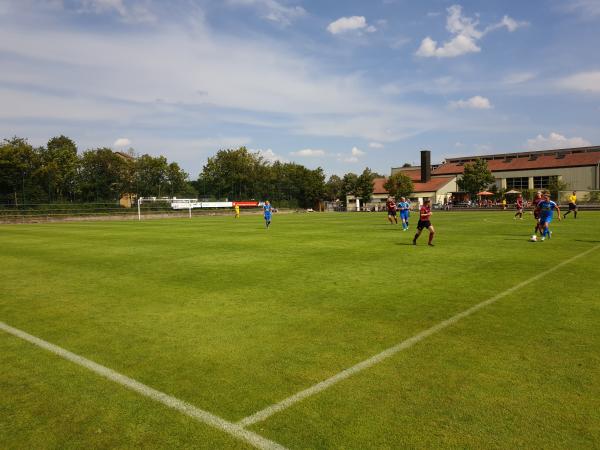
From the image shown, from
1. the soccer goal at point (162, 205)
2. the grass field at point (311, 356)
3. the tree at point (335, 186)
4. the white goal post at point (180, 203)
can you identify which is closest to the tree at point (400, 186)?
the tree at point (335, 186)

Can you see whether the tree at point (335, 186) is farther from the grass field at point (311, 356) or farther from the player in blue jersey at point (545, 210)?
the grass field at point (311, 356)

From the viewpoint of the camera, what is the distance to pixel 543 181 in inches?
3349

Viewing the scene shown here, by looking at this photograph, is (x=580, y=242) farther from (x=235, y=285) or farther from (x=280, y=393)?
(x=280, y=393)

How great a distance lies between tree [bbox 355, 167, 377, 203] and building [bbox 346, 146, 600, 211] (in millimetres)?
2582

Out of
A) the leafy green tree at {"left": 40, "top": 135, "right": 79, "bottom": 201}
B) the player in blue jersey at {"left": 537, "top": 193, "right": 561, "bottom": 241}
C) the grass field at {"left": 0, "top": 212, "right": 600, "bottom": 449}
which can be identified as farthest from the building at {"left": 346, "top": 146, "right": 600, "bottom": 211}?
the grass field at {"left": 0, "top": 212, "right": 600, "bottom": 449}

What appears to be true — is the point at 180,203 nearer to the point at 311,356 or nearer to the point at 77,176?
the point at 77,176

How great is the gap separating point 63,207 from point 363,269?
47909 mm

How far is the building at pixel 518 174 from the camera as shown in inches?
3187

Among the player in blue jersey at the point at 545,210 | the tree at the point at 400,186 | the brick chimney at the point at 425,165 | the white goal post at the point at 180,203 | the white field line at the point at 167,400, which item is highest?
the brick chimney at the point at 425,165

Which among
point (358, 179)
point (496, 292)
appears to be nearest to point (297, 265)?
point (496, 292)

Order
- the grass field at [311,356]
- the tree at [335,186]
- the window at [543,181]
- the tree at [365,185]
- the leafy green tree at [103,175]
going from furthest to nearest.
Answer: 1. the tree at [335,186]
2. the tree at [365,185]
3. the window at [543,181]
4. the leafy green tree at [103,175]
5. the grass field at [311,356]

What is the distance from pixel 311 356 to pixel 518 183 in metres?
96.1

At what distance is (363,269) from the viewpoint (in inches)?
453

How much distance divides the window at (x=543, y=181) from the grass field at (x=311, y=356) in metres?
82.8
